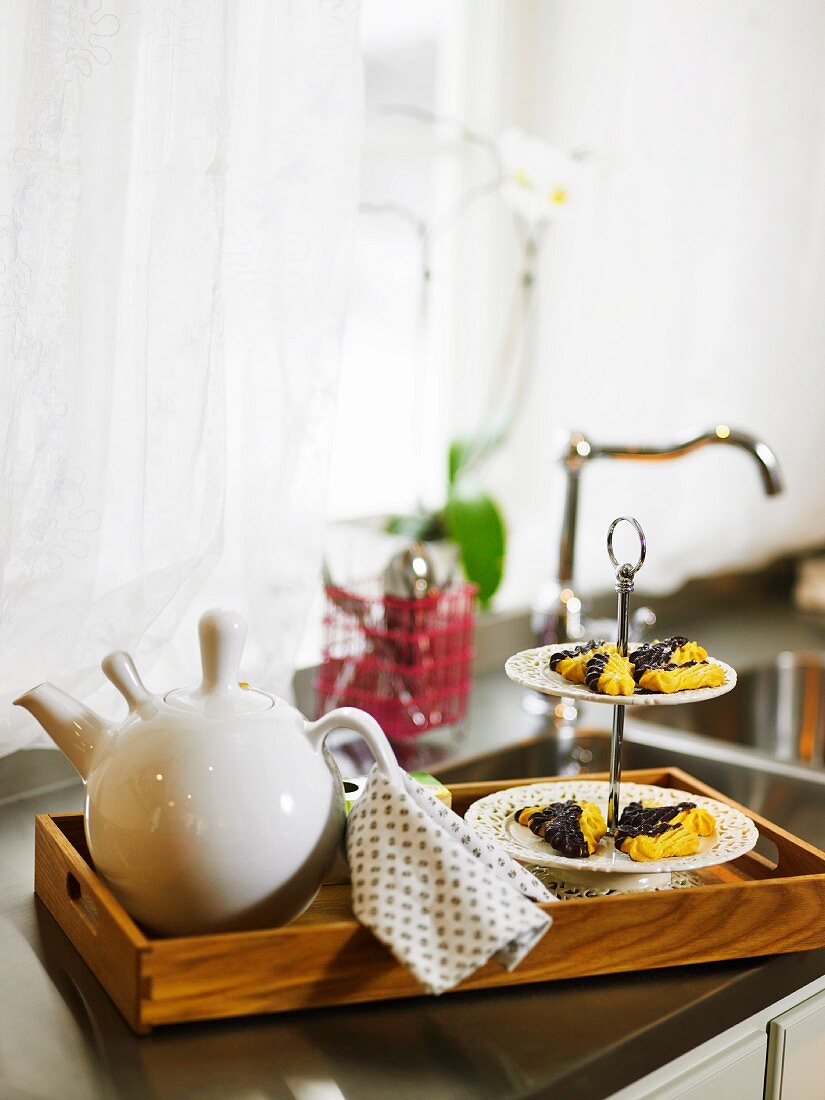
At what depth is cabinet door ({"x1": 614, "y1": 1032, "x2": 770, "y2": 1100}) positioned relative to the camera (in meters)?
0.86

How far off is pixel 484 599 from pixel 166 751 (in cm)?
91

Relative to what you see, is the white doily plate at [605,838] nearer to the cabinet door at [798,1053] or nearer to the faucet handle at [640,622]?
the cabinet door at [798,1053]

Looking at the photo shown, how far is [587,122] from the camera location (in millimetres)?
1731

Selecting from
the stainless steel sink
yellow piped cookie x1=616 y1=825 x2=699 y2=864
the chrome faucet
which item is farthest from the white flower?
Result: yellow piped cookie x1=616 y1=825 x2=699 y2=864

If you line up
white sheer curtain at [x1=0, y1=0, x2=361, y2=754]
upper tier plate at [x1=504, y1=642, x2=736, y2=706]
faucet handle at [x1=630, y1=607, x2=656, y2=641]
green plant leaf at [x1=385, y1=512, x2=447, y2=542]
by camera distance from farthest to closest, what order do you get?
green plant leaf at [x1=385, y1=512, x2=447, y2=542] → faucet handle at [x1=630, y1=607, x2=656, y2=641] → white sheer curtain at [x1=0, y1=0, x2=361, y2=754] → upper tier plate at [x1=504, y1=642, x2=736, y2=706]

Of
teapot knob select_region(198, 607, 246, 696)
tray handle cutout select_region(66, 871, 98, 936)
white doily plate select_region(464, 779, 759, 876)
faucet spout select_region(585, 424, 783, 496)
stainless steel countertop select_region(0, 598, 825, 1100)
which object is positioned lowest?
stainless steel countertop select_region(0, 598, 825, 1100)

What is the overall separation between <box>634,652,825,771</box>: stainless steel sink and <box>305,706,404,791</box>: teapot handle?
1.03 meters

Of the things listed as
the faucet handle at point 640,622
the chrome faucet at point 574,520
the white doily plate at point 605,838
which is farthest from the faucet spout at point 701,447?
the white doily plate at point 605,838

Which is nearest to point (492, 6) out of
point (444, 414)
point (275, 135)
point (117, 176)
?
point (444, 414)

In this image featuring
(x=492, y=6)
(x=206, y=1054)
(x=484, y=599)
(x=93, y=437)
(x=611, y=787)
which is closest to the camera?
(x=206, y=1054)

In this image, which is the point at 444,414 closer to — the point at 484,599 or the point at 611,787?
the point at 484,599

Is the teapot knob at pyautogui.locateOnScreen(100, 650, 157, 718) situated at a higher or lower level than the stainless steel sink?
higher

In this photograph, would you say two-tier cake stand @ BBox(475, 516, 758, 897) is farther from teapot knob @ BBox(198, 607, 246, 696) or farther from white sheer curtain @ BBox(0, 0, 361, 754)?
white sheer curtain @ BBox(0, 0, 361, 754)

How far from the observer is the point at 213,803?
0.81m
